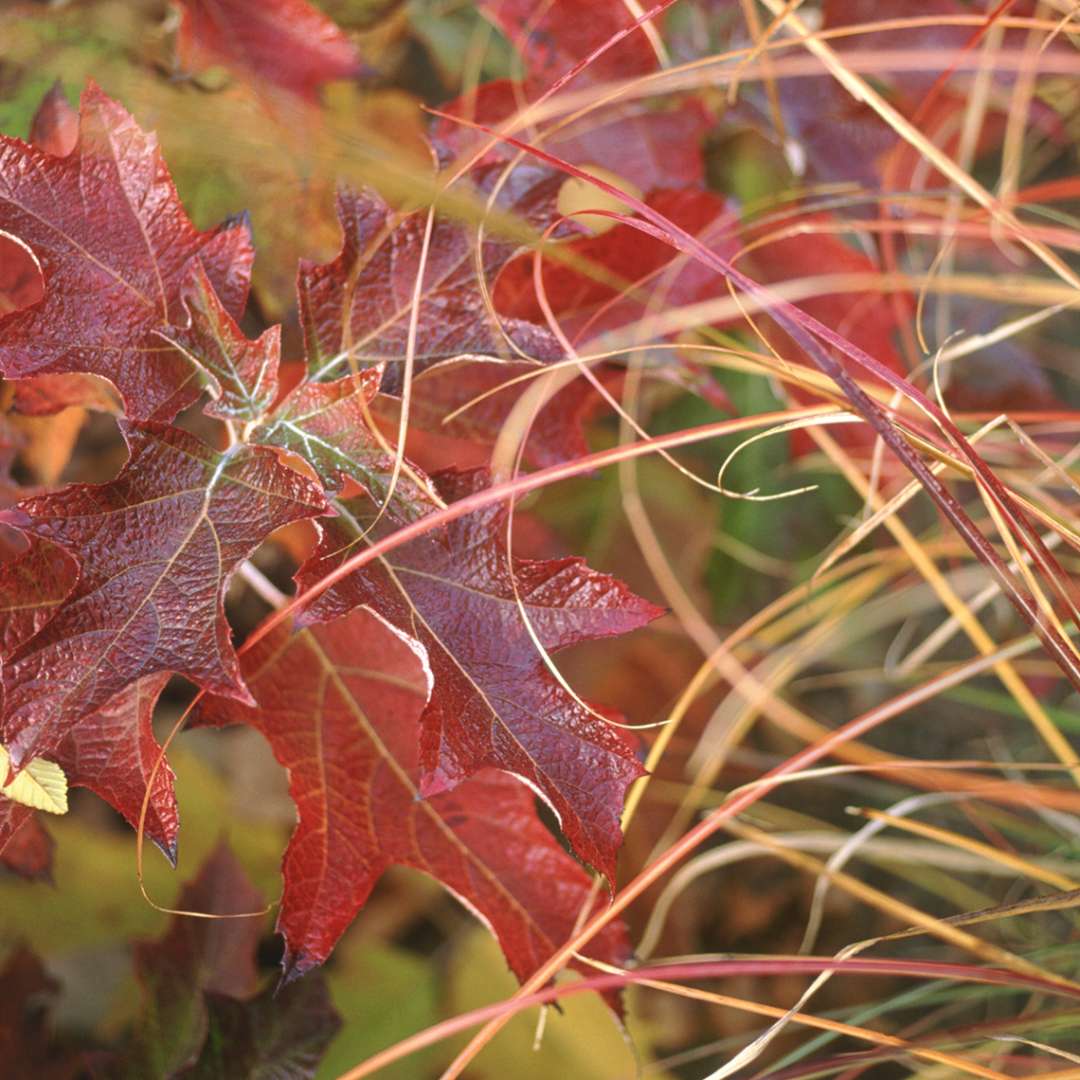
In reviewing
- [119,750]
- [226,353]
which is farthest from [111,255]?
[119,750]

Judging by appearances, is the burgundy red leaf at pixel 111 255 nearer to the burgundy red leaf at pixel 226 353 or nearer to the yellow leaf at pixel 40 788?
the burgundy red leaf at pixel 226 353

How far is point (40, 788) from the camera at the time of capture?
35 cm

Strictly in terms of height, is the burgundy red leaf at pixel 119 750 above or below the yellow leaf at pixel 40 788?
below

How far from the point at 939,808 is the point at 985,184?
1.67 feet

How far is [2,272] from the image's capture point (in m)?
0.45

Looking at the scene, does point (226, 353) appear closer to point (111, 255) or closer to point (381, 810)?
point (111, 255)

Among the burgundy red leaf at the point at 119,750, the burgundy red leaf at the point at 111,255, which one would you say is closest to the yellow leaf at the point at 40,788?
the burgundy red leaf at the point at 119,750

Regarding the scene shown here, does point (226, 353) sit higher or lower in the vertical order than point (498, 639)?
higher

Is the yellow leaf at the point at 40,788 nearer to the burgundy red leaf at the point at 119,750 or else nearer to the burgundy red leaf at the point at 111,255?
the burgundy red leaf at the point at 119,750

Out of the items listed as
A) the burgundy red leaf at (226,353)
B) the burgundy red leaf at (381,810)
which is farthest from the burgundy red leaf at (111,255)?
the burgundy red leaf at (381,810)

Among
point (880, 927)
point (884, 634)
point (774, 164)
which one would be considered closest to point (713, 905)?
point (880, 927)

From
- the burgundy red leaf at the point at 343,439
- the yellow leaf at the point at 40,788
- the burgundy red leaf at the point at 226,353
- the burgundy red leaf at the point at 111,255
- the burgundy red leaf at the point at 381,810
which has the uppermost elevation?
the burgundy red leaf at the point at 111,255

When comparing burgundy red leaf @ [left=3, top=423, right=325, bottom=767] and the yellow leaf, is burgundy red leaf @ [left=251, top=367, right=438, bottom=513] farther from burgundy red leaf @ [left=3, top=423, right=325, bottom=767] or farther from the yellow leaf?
the yellow leaf

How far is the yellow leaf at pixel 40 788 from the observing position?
349mm
